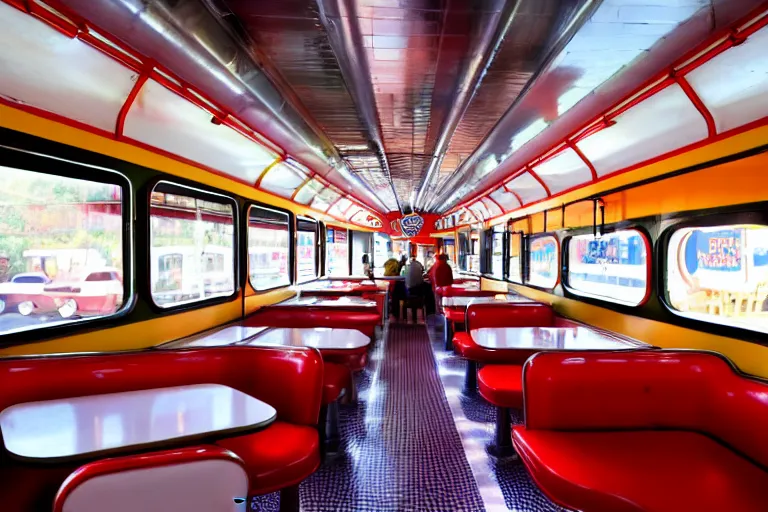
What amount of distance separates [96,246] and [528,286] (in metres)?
5.55

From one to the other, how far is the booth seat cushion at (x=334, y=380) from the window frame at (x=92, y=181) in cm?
155

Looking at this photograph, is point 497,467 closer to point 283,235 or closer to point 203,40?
point 203,40

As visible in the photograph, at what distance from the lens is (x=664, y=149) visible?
3.06 m

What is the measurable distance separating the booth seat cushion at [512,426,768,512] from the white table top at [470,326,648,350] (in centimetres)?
78

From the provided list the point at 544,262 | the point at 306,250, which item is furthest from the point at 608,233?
the point at 306,250

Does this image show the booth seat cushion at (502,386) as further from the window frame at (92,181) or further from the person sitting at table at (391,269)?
the person sitting at table at (391,269)

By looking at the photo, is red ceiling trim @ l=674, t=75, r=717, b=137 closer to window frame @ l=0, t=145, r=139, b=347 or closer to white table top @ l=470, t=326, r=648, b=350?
white table top @ l=470, t=326, r=648, b=350

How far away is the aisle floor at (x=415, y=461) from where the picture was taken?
2484mm

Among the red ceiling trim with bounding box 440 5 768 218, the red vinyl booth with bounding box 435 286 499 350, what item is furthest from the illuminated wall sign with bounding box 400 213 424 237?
the red ceiling trim with bounding box 440 5 768 218

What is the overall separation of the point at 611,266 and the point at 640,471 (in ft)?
8.48

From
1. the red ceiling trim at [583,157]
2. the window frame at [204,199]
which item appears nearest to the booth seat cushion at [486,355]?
the red ceiling trim at [583,157]

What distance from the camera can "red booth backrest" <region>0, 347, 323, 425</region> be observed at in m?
2.01

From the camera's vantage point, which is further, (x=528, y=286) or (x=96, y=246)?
(x=528, y=286)

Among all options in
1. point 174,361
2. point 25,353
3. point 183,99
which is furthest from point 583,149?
point 25,353
